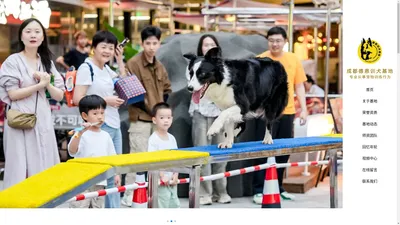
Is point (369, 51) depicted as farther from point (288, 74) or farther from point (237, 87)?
point (288, 74)

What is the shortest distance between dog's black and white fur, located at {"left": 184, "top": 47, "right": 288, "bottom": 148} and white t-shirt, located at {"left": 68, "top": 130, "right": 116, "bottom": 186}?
32cm

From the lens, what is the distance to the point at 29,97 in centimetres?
234

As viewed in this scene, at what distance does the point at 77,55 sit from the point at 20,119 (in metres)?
1.27

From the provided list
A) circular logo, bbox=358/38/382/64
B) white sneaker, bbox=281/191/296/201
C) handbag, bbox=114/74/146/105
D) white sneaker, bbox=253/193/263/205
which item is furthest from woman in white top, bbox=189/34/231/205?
circular logo, bbox=358/38/382/64

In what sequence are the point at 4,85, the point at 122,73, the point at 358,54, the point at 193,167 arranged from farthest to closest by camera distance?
the point at 122,73 → the point at 4,85 → the point at 193,167 → the point at 358,54

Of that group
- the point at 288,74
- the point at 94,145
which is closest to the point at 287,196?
the point at 288,74

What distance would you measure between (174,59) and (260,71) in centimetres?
109

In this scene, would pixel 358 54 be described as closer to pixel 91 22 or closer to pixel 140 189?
pixel 140 189

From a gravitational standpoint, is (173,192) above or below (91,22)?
below

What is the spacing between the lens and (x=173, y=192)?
2564mm

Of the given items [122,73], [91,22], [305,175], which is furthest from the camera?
[91,22]

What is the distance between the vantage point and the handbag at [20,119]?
2.31m

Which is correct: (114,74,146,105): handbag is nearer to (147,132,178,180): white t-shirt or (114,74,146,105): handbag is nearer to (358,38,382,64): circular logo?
(147,132,178,180): white t-shirt
